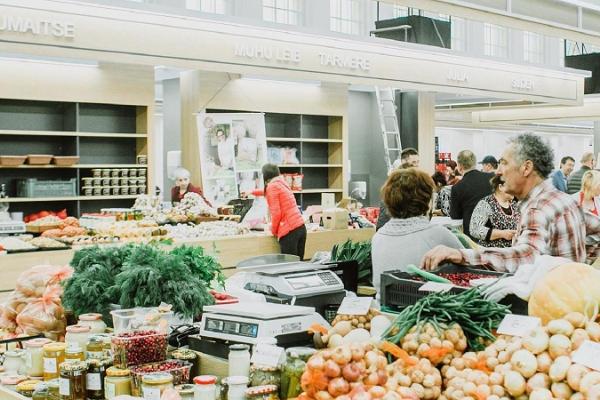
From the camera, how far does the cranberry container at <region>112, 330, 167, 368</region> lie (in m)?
2.85

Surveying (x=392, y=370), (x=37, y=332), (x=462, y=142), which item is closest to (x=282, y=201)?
(x=37, y=332)

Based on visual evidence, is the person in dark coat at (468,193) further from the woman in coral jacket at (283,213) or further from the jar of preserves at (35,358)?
the jar of preserves at (35,358)

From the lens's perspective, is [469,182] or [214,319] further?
[469,182]

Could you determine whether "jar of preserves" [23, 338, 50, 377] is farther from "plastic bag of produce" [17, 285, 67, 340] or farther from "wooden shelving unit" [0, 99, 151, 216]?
"wooden shelving unit" [0, 99, 151, 216]

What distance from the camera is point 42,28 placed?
5.73 metres

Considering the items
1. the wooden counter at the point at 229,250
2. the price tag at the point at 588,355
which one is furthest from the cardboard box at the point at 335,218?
the price tag at the point at 588,355

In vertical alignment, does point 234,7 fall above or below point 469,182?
above

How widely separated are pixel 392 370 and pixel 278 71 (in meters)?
5.20

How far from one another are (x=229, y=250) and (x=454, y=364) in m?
6.22

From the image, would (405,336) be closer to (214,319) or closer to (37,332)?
(214,319)

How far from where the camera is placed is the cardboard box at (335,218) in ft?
31.4

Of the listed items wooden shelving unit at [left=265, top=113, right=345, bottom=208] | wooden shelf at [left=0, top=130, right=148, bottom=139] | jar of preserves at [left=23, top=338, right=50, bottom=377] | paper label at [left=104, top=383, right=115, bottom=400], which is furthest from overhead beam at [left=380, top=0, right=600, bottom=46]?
wooden shelving unit at [left=265, top=113, right=345, bottom=208]

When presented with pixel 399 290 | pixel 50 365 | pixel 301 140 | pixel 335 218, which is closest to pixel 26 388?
pixel 50 365

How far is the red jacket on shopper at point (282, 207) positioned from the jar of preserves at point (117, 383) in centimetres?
571
